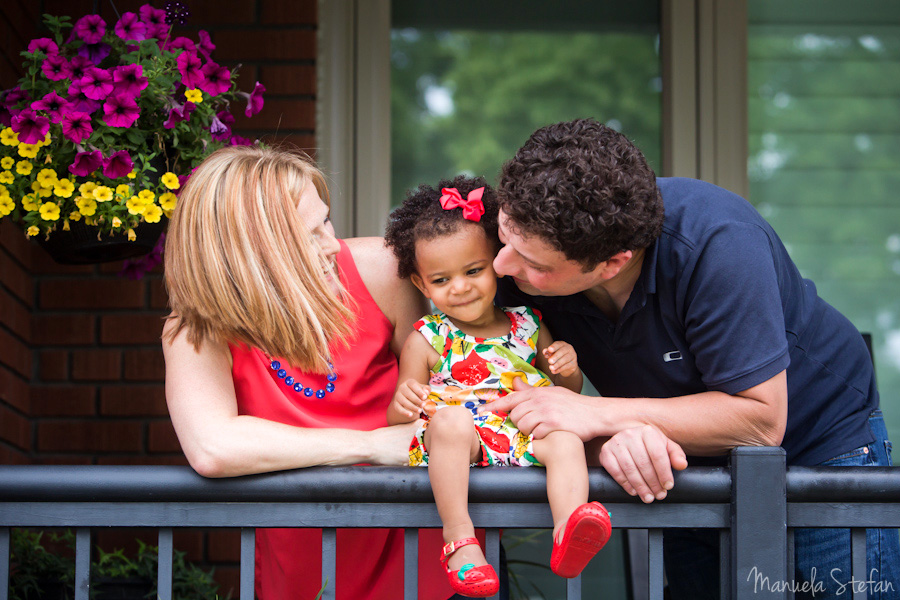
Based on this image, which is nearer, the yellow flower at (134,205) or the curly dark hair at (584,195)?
the curly dark hair at (584,195)

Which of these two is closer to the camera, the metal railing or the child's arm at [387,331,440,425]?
the metal railing

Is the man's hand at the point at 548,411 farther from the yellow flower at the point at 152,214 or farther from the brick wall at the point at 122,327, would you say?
the brick wall at the point at 122,327

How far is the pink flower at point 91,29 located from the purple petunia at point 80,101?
0.15 metres

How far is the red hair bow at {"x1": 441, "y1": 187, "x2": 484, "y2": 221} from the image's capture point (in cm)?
191

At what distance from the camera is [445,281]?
1919 mm

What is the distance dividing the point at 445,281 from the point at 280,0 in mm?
1597

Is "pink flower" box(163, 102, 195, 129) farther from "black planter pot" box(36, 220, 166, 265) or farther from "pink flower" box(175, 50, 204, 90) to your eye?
"black planter pot" box(36, 220, 166, 265)

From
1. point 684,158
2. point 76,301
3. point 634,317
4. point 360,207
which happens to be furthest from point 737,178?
point 76,301

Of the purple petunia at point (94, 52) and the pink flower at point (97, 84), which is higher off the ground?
the purple petunia at point (94, 52)

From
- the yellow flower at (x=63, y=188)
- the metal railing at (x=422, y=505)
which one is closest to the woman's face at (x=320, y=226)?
the metal railing at (x=422, y=505)

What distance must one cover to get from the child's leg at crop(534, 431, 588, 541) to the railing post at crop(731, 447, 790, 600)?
27 cm

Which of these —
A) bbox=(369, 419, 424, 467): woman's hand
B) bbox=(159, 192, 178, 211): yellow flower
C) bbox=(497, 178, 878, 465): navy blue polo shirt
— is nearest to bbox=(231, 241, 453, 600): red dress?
bbox=(369, 419, 424, 467): woman's hand

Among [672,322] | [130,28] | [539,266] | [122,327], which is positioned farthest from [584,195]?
[122,327]

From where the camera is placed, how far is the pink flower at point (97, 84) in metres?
2.02
